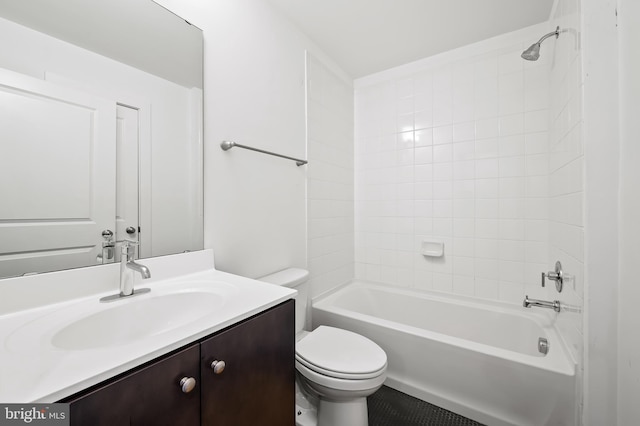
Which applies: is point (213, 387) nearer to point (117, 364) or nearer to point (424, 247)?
point (117, 364)

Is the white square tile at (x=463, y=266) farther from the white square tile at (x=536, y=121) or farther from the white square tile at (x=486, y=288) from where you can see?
the white square tile at (x=536, y=121)

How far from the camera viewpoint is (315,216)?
1.97 metres

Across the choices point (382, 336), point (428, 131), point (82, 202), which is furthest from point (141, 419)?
point (428, 131)

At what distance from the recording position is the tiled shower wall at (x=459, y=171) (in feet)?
5.91

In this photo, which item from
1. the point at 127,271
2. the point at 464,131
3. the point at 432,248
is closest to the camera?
the point at 127,271

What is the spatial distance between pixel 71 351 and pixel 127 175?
653 mm

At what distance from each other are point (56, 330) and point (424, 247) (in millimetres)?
2141

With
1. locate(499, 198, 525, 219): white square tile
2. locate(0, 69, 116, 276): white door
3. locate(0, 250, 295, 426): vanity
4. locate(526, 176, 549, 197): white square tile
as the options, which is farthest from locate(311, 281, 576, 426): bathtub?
locate(0, 69, 116, 276): white door

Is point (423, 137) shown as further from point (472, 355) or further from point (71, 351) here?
point (71, 351)

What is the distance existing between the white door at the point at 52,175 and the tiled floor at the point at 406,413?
1555mm

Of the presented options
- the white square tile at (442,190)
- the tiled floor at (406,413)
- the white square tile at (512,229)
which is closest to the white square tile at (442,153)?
the white square tile at (442,190)

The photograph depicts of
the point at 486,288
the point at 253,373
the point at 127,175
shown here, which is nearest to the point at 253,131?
the point at 127,175

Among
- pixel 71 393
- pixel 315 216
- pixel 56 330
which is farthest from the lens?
pixel 315 216

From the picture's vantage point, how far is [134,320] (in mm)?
837
